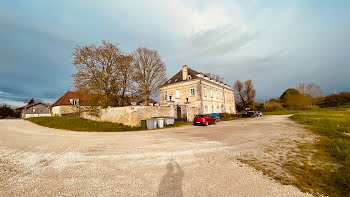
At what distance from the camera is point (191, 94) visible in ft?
92.5

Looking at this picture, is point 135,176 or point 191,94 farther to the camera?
point 191,94

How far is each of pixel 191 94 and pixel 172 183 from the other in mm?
25225

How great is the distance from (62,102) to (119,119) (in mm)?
26549

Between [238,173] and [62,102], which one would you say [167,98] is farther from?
[238,173]

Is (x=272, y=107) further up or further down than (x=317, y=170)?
further up

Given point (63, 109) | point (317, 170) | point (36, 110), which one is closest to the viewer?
point (317, 170)

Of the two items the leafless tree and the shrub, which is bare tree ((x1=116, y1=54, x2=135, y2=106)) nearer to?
the leafless tree

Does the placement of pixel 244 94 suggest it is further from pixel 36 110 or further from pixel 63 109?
pixel 36 110

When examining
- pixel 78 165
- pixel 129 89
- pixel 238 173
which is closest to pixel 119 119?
pixel 129 89

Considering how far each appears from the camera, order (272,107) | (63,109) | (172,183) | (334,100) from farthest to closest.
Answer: (272,107), (334,100), (63,109), (172,183)

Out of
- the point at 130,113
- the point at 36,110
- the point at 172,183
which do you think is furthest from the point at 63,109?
the point at 172,183

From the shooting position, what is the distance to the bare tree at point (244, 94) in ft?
151

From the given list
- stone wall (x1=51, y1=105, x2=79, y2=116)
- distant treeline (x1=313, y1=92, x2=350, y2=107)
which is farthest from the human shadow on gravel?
distant treeline (x1=313, y1=92, x2=350, y2=107)

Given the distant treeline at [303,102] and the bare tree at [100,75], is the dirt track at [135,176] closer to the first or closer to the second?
the bare tree at [100,75]
